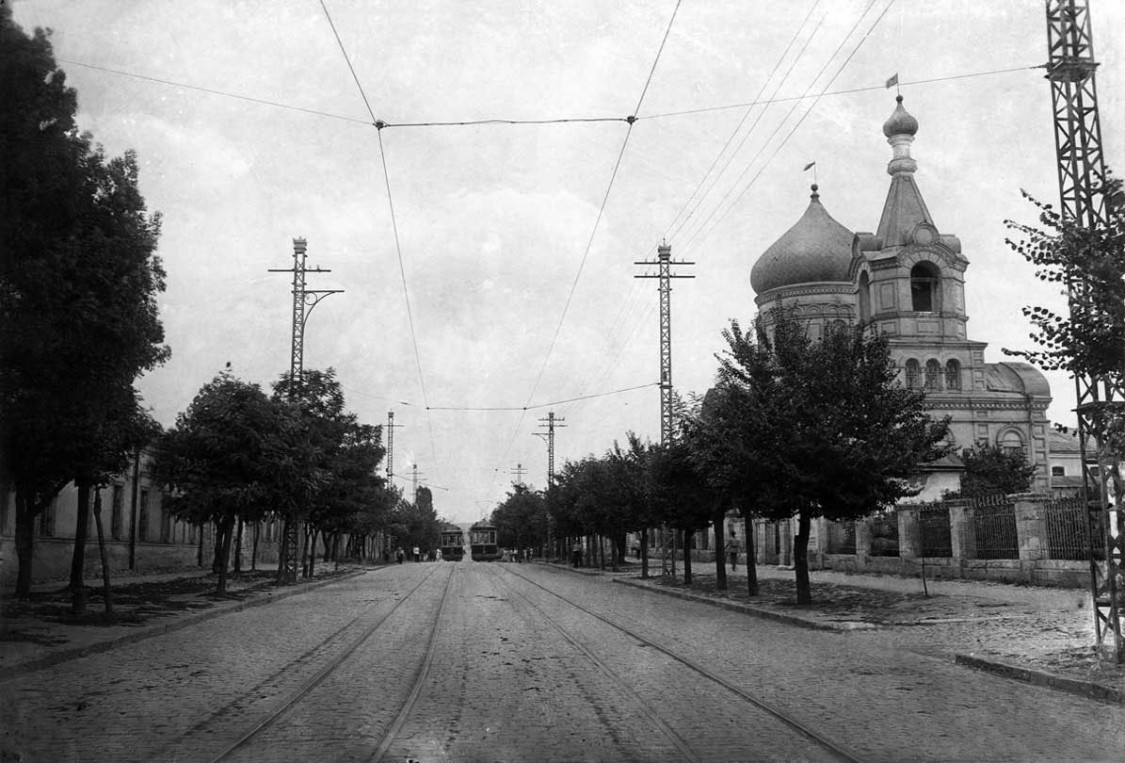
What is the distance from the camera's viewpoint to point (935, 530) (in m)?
30.8

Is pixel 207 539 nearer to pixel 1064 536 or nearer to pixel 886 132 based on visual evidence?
pixel 1064 536

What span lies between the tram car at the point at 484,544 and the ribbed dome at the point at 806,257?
121 feet

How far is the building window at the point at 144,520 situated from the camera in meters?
40.4

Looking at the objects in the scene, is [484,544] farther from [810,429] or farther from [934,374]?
[810,429]

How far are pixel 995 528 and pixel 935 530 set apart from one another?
3.66 meters

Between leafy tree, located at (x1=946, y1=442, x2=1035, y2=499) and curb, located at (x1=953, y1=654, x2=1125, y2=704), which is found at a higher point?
leafy tree, located at (x1=946, y1=442, x2=1035, y2=499)

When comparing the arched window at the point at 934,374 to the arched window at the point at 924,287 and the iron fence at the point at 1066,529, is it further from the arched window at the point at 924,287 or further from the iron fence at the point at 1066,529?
the iron fence at the point at 1066,529

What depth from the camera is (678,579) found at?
1454 inches

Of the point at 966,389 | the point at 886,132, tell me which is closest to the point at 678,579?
the point at 966,389

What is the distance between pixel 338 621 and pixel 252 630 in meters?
2.34

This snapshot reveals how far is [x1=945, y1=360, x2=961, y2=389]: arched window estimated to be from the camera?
6069cm

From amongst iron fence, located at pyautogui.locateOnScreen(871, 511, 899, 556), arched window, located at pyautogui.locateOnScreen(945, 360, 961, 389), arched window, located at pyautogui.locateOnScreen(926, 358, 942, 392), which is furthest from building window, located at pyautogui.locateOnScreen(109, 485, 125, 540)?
arched window, located at pyautogui.locateOnScreen(945, 360, 961, 389)

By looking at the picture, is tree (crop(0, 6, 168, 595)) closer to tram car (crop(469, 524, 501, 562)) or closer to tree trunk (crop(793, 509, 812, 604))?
tree trunk (crop(793, 509, 812, 604))

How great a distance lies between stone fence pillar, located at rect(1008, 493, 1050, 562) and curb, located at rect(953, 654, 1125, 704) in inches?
533
